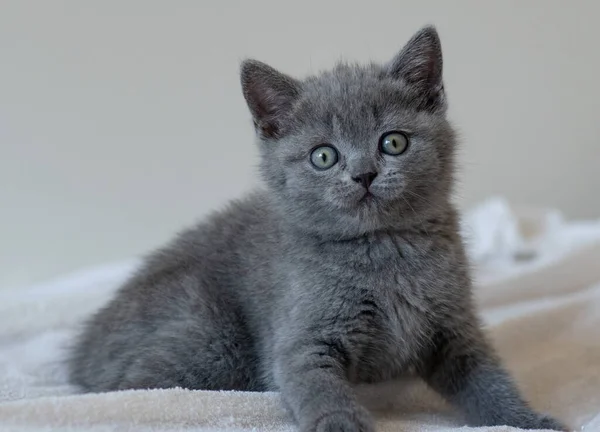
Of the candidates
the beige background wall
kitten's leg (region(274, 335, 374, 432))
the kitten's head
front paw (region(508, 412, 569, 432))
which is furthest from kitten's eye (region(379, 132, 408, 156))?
the beige background wall

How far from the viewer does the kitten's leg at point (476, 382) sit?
1.10 metres

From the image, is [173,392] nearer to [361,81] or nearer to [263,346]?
[263,346]

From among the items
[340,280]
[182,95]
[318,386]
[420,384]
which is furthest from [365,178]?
[182,95]

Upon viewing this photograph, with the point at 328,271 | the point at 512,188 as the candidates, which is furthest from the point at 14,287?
the point at 512,188

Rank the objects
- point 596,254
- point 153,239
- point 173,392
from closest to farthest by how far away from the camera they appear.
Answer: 1. point 173,392
2. point 596,254
3. point 153,239

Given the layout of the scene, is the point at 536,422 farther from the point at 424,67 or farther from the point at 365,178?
the point at 424,67

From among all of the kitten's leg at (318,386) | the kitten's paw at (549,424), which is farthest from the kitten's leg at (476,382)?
the kitten's leg at (318,386)

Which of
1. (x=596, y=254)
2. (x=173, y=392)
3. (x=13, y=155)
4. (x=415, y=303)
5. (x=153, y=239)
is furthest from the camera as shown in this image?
(x=153, y=239)

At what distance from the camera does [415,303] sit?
115 centimetres

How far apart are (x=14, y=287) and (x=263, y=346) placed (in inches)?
57.0

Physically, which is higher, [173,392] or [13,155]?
[13,155]

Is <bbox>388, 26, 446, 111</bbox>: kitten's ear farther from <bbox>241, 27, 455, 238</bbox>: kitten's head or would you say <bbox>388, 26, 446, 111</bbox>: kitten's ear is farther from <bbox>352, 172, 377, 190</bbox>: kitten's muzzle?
<bbox>352, 172, 377, 190</bbox>: kitten's muzzle

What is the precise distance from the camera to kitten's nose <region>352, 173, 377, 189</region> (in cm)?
108

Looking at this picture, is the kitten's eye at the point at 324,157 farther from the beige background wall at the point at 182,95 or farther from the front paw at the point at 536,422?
the beige background wall at the point at 182,95
